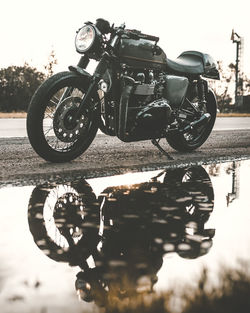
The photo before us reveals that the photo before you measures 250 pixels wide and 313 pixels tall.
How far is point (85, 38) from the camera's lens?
5309mm

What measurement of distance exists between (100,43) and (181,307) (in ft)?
13.0

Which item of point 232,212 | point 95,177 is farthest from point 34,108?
point 232,212

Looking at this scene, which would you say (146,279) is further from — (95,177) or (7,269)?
(95,177)

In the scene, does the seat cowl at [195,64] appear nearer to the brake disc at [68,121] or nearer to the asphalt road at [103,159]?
the asphalt road at [103,159]

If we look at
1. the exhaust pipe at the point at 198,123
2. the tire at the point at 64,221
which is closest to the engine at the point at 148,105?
the exhaust pipe at the point at 198,123

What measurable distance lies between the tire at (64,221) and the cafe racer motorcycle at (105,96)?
1.20 m

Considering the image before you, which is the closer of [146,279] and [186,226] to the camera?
[146,279]

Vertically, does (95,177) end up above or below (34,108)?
below

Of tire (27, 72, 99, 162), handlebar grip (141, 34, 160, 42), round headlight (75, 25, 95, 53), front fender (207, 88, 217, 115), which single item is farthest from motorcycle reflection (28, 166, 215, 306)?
front fender (207, 88, 217, 115)

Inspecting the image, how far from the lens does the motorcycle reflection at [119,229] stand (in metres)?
2.09

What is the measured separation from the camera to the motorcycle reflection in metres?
2.09

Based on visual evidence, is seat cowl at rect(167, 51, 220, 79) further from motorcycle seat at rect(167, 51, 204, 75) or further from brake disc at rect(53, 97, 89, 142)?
brake disc at rect(53, 97, 89, 142)

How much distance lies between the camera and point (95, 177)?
4633 millimetres

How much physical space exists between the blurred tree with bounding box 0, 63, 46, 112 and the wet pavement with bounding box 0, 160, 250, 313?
36.8m
